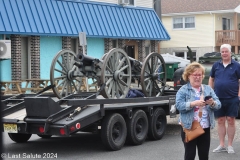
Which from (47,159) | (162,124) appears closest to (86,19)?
(162,124)

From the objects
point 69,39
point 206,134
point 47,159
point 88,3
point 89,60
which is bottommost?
point 47,159

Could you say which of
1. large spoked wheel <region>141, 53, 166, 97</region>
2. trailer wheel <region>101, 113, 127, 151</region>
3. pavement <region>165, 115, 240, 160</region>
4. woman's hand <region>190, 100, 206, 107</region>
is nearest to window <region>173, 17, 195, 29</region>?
pavement <region>165, 115, 240, 160</region>

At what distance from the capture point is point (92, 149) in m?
10.2

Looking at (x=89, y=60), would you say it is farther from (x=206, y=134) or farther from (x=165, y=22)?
(x=165, y=22)

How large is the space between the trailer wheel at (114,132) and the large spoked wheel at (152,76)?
1.52 metres

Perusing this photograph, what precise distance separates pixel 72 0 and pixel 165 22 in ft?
65.2

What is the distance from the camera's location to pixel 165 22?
1746 inches

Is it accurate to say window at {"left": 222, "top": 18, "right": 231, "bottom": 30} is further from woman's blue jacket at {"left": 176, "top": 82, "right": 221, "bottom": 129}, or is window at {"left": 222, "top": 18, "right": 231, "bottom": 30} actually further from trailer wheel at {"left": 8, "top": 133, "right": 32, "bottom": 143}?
woman's blue jacket at {"left": 176, "top": 82, "right": 221, "bottom": 129}

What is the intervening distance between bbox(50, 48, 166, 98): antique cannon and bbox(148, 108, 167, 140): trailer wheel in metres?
0.51

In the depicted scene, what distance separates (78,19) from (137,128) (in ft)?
49.2

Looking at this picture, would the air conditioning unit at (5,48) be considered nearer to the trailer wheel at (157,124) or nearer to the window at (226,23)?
the trailer wheel at (157,124)

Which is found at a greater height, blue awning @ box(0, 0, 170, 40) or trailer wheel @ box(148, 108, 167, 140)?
blue awning @ box(0, 0, 170, 40)

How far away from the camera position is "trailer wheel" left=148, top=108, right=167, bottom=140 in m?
10.9

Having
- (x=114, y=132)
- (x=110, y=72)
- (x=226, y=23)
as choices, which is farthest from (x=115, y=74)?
(x=226, y=23)
